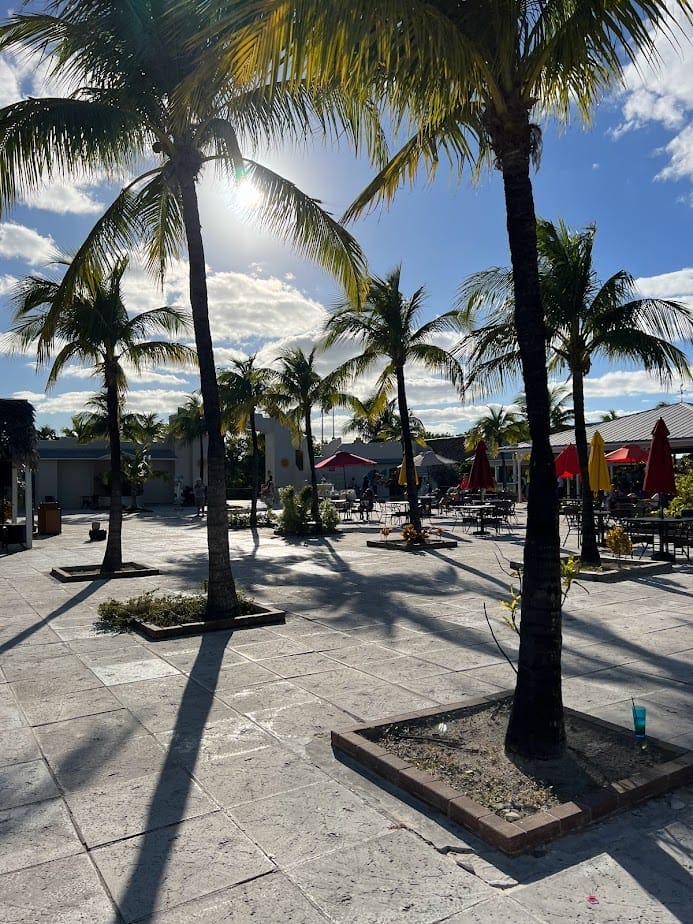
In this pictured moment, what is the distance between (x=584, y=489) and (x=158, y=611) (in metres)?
8.13

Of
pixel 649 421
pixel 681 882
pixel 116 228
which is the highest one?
pixel 116 228

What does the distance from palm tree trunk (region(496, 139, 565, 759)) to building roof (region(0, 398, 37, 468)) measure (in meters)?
16.8

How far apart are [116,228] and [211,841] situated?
7763 mm

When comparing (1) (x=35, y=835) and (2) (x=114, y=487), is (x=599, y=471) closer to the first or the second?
(2) (x=114, y=487)

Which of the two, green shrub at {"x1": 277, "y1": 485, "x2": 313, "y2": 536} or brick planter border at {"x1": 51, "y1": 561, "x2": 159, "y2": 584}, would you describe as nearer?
brick planter border at {"x1": 51, "y1": 561, "x2": 159, "y2": 584}

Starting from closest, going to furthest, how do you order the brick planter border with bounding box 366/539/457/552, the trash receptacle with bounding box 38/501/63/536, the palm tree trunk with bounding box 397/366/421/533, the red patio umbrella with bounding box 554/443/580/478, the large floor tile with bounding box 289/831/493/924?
1. the large floor tile with bounding box 289/831/493/924
2. the brick planter border with bounding box 366/539/457/552
3. the palm tree trunk with bounding box 397/366/421/533
4. the red patio umbrella with bounding box 554/443/580/478
5. the trash receptacle with bounding box 38/501/63/536

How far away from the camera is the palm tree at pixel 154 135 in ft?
24.5

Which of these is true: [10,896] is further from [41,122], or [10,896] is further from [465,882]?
[41,122]

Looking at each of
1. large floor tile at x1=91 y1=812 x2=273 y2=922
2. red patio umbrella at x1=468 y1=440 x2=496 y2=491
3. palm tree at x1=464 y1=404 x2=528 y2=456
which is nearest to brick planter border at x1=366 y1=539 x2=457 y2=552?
red patio umbrella at x1=468 y1=440 x2=496 y2=491

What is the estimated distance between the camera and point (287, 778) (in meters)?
4.18

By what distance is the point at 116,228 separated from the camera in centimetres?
913

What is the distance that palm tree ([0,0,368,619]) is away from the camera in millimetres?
7473

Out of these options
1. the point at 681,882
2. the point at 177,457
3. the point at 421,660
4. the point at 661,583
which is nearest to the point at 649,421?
the point at 661,583

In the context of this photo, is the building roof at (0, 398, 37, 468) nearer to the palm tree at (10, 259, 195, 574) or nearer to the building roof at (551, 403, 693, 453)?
the palm tree at (10, 259, 195, 574)
